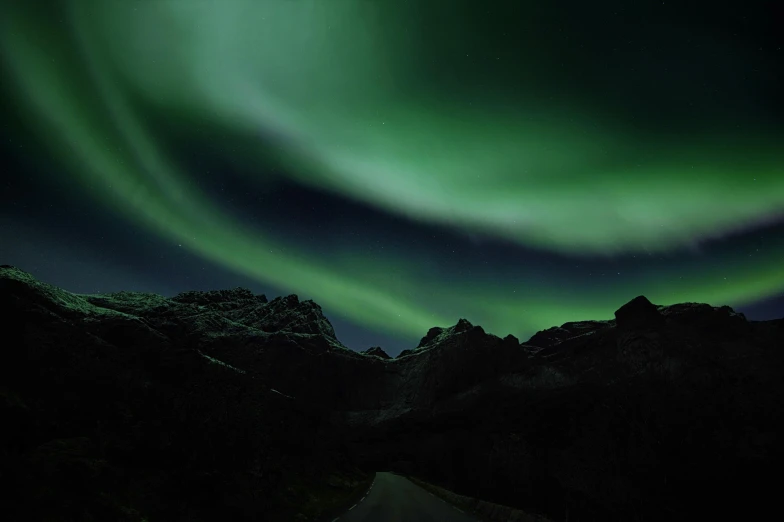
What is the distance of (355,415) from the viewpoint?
496 ft

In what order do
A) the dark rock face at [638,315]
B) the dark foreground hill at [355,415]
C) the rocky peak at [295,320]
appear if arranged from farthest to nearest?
the rocky peak at [295,320], the dark rock face at [638,315], the dark foreground hill at [355,415]

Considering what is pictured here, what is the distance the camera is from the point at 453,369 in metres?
143

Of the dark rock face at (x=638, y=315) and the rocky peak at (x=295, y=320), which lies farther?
the rocky peak at (x=295, y=320)

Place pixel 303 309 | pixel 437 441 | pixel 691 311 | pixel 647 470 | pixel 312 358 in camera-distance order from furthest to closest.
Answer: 1. pixel 303 309
2. pixel 312 358
3. pixel 437 441
4. pixel 691 311
5. pixel 647 470

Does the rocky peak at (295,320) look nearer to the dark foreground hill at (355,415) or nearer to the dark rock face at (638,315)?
the dark foreground hill at (355,415)

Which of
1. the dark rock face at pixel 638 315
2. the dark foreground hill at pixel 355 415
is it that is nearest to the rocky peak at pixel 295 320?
the dark foreground hill at pixel 355 415

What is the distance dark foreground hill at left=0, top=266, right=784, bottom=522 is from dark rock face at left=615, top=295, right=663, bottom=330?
48cm

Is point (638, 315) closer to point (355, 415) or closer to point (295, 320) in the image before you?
point (355, 415)

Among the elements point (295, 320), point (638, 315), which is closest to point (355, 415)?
point (295, 320)

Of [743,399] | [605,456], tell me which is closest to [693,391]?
[743,399]

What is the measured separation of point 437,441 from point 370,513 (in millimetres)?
119505

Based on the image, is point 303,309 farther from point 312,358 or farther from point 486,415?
point 486,415

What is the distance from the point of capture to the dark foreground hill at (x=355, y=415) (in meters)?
15.9

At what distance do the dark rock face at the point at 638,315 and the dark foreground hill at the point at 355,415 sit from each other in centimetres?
48
